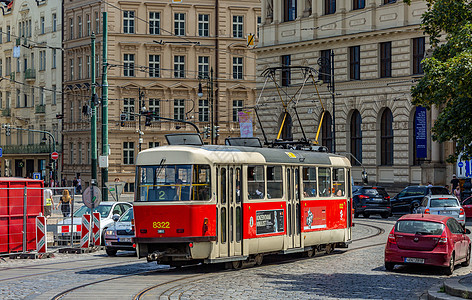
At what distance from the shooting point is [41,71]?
8962 cm

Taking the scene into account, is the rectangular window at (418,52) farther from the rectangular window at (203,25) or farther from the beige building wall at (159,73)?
the rectangular window at (203,25)

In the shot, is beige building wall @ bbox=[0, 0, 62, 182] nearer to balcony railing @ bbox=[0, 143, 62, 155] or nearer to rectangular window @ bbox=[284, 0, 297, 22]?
balcony railing @ bbox=[0, 143, 62, 155]

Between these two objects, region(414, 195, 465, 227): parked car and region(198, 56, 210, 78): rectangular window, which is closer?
region(414, 195, 465, 227): parked car

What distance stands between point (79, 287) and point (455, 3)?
11.1 meters

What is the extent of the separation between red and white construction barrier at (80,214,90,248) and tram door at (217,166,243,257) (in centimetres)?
647

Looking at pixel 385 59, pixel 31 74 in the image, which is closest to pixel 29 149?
pixel 31 74

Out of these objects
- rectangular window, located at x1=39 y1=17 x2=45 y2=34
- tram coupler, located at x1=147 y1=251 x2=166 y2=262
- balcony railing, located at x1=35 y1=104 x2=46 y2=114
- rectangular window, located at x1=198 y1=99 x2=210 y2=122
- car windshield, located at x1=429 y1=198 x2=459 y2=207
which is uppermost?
rectangular window, located at x1=39 y1=17 x2=45 y2=34

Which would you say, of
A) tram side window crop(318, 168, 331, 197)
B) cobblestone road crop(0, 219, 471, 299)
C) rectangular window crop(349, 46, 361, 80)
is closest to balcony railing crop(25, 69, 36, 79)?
rectangular window crop(349, 46, 361, 80)

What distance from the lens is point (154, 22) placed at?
79062mm

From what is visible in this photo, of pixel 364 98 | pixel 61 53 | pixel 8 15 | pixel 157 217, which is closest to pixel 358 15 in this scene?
pixel 364 98

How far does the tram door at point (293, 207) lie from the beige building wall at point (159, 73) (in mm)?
52671

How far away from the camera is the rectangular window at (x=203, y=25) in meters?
80.1

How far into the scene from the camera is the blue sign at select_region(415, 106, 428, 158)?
54250 mm

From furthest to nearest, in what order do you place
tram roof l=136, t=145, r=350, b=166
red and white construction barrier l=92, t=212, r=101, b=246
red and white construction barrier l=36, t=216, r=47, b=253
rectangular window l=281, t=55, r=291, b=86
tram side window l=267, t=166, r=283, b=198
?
rectangular window l=281, t=55, r=291, b=86, red and white construction barrier l=92, t=212, r=101, b=246, red and white construction barrier l=36, t=216, r=47, b=253, tram side window l=267, t=166, r=283, b=198, tram roof l=136, t=145, r=350, b=166
